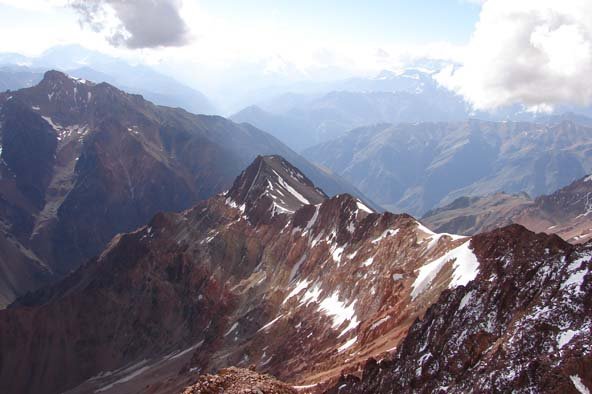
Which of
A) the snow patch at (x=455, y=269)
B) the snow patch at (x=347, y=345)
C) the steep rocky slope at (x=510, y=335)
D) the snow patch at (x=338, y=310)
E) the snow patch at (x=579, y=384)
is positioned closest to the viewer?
the snow patch at (x=579, y=384)

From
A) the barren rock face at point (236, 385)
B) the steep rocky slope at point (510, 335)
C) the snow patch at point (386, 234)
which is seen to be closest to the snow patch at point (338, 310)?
the snow patch at point (386, 234)

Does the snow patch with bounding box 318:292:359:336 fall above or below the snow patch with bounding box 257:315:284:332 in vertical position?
above

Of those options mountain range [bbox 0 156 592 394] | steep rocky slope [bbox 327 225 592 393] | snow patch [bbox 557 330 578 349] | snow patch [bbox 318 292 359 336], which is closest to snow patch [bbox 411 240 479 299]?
mountain range [bbox 0 156 592 394]

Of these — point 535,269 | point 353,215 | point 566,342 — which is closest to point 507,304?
point 535,269

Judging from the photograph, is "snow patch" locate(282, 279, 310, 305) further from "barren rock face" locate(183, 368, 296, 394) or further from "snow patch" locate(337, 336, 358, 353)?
"barren rock face" locate(183, 368, 296, 394)

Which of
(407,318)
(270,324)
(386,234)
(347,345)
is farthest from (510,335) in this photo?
(270,324)

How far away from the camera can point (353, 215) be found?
185875 millimetres

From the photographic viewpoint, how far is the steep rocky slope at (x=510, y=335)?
5419cm

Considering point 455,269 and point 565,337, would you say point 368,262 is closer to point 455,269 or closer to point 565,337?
point 455,269

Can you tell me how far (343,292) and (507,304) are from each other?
85671mm

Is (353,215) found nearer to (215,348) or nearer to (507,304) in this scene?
(215,348)

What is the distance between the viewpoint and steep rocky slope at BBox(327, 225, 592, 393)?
178ft

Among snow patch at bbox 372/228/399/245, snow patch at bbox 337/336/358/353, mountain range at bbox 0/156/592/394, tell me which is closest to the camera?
mountain range at bbox 0/156/592/394

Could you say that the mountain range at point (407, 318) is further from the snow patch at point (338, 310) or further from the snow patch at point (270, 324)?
the snow patch at point (270, 324)
